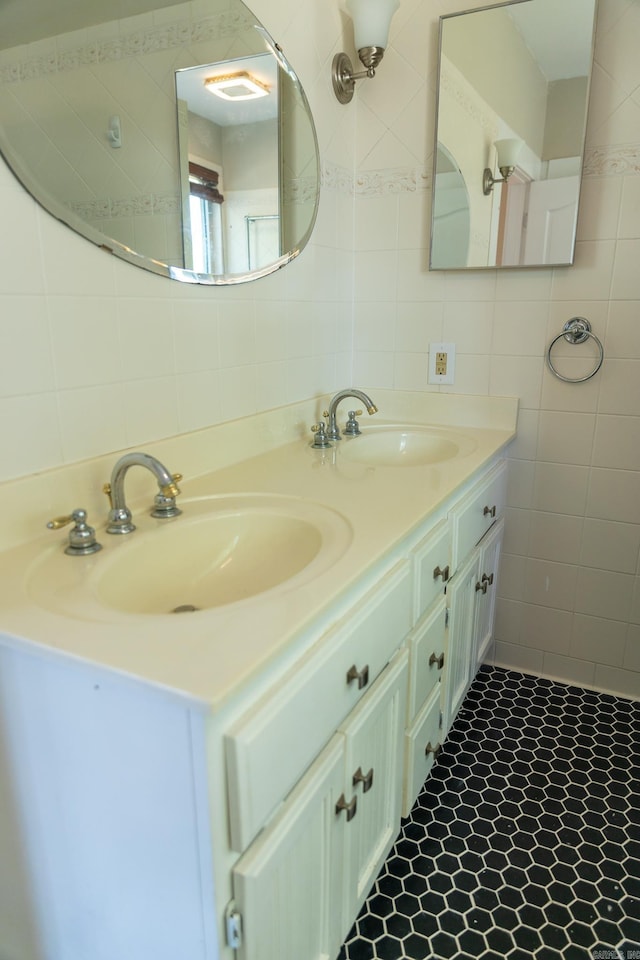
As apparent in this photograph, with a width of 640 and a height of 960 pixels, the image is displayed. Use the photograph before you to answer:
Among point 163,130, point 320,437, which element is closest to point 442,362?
point 320,437

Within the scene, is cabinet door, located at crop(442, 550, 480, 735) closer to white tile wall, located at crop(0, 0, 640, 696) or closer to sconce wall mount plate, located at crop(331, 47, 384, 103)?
white tile wall, located at crop(0, 0, 640, 696)

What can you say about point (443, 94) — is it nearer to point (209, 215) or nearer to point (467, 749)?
point (209, 215)

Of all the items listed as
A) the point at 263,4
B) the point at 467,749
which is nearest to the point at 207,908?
the point at 467,749

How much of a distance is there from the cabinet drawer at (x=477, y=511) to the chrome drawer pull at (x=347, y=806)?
601mm

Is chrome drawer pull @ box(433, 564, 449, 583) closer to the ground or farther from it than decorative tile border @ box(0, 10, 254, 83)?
closer to the ground

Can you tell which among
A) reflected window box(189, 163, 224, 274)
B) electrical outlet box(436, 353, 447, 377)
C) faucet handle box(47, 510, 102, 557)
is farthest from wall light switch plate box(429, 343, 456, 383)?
faucet handle box(47, 510, 102, 557)

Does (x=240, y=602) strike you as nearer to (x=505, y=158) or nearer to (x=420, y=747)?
(x=420, y=747)

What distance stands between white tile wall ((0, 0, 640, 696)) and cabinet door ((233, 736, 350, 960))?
695 millimetres

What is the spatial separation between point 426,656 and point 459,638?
31 centimetres

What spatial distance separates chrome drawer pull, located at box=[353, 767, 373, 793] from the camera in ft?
3.20

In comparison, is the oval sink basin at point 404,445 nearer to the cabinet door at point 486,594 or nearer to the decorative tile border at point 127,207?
the cabinet door at point 486,594

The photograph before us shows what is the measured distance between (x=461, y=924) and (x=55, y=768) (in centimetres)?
89

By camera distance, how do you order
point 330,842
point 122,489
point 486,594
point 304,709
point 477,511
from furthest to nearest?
point 486,594, point 477,511, point 122,489, point 330,842, point 304,709

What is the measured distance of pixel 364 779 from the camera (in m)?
0.99
